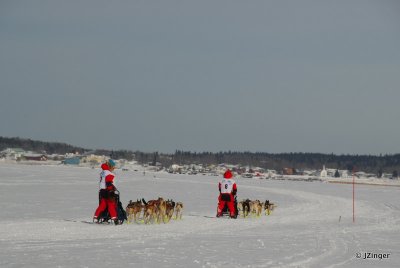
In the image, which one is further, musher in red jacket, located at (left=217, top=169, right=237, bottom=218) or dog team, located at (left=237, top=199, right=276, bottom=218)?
dog team, located at (left=237, top=199, right=276, bottom=218)

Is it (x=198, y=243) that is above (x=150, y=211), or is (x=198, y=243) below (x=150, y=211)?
below

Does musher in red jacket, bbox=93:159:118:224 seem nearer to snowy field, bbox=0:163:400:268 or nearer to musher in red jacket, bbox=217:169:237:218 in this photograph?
snowy field, bbox=0:163:400:268

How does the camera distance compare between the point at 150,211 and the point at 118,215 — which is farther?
the point at 150,211

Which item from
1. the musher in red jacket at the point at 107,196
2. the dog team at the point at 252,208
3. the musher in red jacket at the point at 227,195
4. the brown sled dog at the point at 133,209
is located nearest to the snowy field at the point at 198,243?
the musher in red jacket at the point at 107,196

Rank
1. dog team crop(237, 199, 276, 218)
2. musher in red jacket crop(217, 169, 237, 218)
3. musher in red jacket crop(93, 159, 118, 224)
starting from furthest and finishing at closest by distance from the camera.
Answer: dog team crop(237, 199, 276, 218) → musher in red jacket crop(217, 169, 237, 218) → musher in red jacket crop(93, 159, 118, 224)

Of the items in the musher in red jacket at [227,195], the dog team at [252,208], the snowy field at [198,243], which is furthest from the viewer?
the dog team at [252,208]

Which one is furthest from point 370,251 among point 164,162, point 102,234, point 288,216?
point 164,162

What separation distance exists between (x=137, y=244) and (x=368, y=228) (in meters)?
6.96

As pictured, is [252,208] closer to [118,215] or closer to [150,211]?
[150,211]

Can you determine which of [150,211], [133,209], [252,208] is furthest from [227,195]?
[133,209]

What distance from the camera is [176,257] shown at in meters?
9.06

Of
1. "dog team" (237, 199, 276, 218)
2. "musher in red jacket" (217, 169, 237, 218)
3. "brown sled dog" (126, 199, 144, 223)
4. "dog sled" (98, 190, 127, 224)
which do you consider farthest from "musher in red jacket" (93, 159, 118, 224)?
"dog team" (237, 199, 276, 218)

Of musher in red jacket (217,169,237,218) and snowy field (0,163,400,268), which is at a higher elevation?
musher in red jacket (217,169,237,218)

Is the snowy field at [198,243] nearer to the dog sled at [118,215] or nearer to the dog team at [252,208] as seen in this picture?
the dog sled at [118,215]
